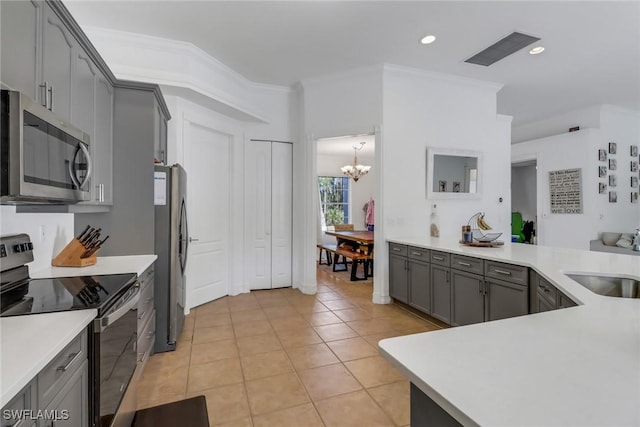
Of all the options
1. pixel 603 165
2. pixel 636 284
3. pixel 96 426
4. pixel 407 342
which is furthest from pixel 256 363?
pixel 603 165

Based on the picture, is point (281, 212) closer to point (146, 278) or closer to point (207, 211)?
point (207, 211)

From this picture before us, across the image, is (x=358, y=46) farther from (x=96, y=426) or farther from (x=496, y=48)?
(x=96, y=426)

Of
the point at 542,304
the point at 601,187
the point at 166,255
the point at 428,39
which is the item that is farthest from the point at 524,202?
the point at 166,255

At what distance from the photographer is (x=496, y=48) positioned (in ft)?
11.5

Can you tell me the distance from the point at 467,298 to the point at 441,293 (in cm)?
35

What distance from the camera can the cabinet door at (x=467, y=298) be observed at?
2.79 meters

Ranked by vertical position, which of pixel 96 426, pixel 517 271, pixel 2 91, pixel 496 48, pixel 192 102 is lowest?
pixel 96 426

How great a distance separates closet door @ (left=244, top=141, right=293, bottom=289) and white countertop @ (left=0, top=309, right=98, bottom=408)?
133 inches

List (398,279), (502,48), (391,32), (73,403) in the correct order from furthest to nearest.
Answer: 1. (398,279)
2. (502,48)
3. (391,32)
4. (73,403)

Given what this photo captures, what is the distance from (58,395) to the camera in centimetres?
102

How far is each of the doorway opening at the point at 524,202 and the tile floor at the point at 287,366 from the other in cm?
577

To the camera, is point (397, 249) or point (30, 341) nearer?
point (30, 341)

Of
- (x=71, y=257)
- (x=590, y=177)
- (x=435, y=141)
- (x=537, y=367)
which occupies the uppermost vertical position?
(x=435, y=141)

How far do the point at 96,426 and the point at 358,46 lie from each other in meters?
3.83
